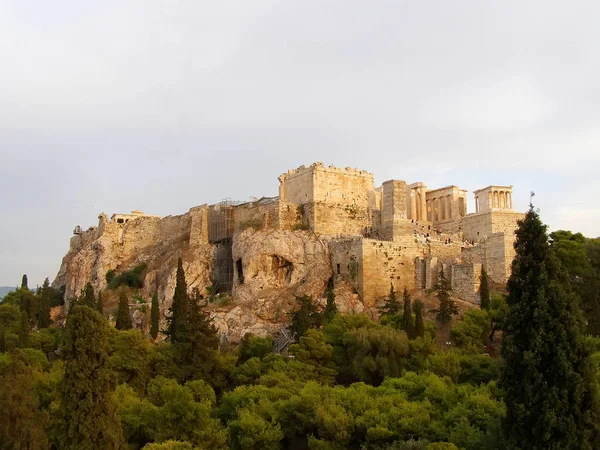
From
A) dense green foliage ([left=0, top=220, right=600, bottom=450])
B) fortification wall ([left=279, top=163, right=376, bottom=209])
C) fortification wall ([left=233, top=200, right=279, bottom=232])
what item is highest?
fortification wall ([left=279, top=163, right=376, bottom=209])

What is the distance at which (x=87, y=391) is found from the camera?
22.7m

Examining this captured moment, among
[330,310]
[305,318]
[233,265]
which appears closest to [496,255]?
[330,310]

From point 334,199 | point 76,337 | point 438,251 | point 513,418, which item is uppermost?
point 334,199

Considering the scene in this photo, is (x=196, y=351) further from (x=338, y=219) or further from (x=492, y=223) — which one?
(x=492, y=223)

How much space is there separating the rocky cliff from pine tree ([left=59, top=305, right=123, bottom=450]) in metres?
16.3

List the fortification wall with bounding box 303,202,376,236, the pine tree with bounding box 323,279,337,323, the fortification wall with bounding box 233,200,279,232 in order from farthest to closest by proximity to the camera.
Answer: the fortification wall with bounding box 233,200,279,232 < the fortification wall with bounding box 303,202,376,236 < the pine tree with bounding box 323,279,337,323

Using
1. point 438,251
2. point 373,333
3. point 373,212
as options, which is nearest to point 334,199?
point 373,212

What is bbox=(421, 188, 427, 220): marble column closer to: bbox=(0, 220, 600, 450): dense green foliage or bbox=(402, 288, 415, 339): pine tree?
bbox=(0, 220, 600, 450): dense green foliage

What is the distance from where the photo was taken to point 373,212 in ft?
156

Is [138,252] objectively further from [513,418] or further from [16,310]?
[513,418]

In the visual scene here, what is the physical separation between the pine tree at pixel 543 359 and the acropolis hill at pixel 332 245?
2033 cm

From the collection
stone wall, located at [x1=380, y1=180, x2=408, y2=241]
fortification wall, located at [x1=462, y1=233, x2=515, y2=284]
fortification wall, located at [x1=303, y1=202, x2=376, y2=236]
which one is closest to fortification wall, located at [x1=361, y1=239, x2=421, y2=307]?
stone wall, located at [x1=380, y1=180, x2=408, y2=241]

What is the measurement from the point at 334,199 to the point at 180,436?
22.7 m

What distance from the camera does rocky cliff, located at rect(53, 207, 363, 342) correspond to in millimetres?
40812
